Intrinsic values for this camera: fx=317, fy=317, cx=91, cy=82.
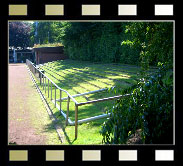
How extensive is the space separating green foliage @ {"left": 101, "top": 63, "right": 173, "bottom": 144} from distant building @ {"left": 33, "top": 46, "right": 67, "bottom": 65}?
1926 centimetres

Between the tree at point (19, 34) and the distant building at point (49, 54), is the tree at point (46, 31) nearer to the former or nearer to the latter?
the tree at point (19, 34)

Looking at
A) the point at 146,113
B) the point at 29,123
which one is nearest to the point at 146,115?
the point at 146,113

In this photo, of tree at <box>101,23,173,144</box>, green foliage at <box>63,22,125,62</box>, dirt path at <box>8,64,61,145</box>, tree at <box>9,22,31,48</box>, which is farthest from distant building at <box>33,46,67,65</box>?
tree at <box>101,23,173,144</box>

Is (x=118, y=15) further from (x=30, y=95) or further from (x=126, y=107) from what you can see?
(x=30, y=95)

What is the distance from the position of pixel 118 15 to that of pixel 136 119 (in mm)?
1476

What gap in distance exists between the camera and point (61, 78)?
1393cm

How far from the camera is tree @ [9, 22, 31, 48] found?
69.9 feet

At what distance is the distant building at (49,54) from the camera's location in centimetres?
2314

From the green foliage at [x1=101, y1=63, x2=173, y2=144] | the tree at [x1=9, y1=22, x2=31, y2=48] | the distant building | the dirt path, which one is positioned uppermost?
the tree at [x1=9, y1=22, x2=31, y2=48]

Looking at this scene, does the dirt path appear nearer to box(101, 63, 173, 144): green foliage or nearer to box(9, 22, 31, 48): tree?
box(101, 63, 173, 144): green foliage

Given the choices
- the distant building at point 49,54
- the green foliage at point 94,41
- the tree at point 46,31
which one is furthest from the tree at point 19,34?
the green foliage at point 94,41

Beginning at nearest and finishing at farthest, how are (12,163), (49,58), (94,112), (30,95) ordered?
(12,163)
(94,112)
(30,95)
(49,58)

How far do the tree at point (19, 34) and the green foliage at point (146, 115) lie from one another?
17.6m
